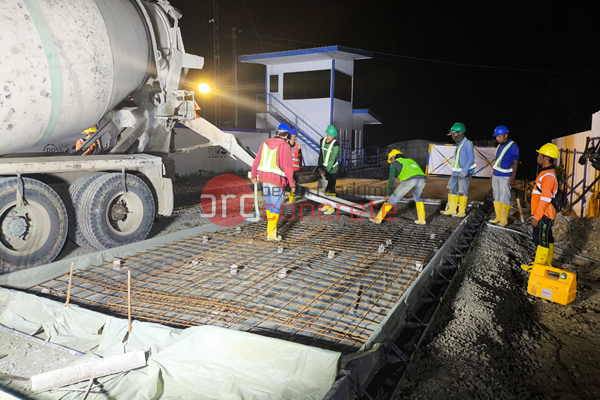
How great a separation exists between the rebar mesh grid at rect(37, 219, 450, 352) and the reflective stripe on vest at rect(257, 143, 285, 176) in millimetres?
1073

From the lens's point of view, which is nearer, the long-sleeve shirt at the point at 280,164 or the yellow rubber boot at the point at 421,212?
the long-sleeve shirt at the point at 280,164

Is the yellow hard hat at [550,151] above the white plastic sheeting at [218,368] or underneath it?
above

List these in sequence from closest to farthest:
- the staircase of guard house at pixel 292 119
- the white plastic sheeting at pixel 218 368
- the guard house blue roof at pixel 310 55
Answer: the white plastic sheeting at pixel 218 368 < the guard house blue roof at pixel 310 55 < the staircase of guard house at pixel 292 119

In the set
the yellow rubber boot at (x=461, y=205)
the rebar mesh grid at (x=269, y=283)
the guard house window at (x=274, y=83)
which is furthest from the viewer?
the guard house window at (x=274, y=83)

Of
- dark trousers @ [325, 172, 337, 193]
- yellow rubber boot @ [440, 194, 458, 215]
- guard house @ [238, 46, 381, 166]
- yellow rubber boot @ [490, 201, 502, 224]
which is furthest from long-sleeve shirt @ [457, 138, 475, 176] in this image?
guard house @ [238, 46, 381, 166]

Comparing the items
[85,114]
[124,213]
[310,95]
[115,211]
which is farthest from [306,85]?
[85,114]

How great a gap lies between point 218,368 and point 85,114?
407 cm

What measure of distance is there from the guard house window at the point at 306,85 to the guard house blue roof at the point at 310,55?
2.92ft

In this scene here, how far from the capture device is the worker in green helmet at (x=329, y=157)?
883 cm

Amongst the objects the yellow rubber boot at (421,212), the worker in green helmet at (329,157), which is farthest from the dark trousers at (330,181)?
the yellow rubber boot at (421,212)

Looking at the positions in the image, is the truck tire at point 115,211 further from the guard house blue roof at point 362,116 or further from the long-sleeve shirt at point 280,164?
the guard house blue roof at point 362,116

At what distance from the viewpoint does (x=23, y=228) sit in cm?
475

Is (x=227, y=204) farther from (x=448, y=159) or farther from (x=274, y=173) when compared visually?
(x=448, y=159)

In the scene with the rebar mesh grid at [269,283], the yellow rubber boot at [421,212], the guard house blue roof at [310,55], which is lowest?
the rebar mesh grid at [269,283]
